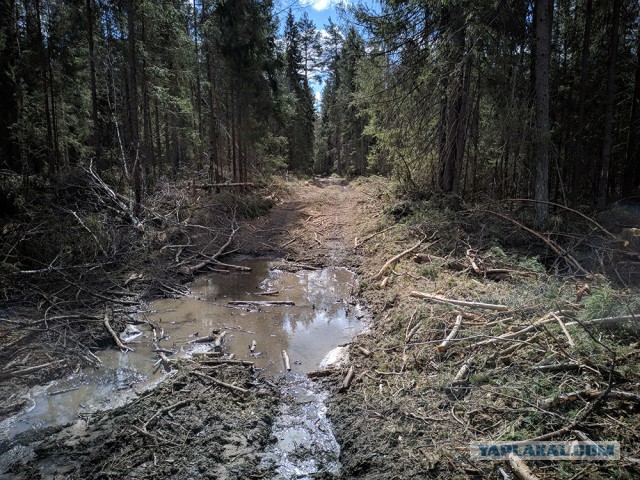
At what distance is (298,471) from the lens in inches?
148

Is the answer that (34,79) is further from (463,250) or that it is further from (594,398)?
(594,398)

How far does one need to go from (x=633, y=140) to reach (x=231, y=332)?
61.7 ft

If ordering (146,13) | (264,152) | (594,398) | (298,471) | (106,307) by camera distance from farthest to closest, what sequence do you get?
(264,152) → (146,13) → (106,307) → (298,471) → (594,398)

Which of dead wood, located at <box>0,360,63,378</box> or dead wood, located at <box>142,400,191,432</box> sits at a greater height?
dead wood, located at <box>0,360,63,378</box>

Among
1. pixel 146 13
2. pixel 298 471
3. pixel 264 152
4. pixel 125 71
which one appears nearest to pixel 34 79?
pixel 125 71

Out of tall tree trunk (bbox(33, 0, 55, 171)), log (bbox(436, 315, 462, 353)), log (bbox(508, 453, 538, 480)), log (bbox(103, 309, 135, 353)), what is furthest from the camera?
tall tree trunk (bbox(33, 0, 55, 171))

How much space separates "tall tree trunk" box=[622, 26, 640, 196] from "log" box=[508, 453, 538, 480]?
669 inches

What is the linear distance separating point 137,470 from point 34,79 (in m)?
16.9

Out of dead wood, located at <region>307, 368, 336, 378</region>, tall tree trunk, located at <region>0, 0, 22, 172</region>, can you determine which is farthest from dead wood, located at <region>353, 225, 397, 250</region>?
tall tree trunk, located at <region>0, 0, 22, 172</region>

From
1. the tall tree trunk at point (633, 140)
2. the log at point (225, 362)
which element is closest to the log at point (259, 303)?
the log at point (225, 362)

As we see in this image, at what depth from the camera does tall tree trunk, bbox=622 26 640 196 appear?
15.2 m

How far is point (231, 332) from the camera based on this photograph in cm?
708

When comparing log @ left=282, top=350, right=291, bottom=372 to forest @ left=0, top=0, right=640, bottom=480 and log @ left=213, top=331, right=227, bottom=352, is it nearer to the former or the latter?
forest @ left=0, top=0, right=640, bottom=480

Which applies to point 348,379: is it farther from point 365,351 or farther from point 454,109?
point 454,109
